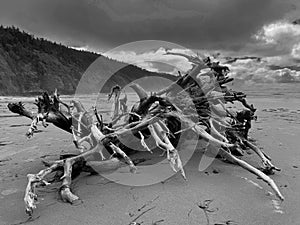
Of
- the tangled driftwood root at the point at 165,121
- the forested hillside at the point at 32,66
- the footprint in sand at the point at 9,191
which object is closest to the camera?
the footprint in sand at the point at 9,191

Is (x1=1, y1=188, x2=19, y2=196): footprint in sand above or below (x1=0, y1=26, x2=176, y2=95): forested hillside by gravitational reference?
below

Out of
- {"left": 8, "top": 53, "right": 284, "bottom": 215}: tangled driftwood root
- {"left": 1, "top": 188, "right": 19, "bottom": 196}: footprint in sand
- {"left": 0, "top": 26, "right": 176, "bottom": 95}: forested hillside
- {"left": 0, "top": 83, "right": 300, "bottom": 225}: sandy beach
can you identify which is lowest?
{"left": 1, "top": 188, "right": 19, "bottom": 196}: footprint in sand

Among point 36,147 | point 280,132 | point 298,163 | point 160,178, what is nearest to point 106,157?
point 160,178

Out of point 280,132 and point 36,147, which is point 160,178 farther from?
point 280,132

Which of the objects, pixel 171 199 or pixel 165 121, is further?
pixel 165 121

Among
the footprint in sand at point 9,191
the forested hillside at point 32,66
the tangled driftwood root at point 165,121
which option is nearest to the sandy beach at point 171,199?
the footprint in sand at point 9,191

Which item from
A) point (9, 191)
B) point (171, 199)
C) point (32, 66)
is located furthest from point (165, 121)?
point (32, 66)

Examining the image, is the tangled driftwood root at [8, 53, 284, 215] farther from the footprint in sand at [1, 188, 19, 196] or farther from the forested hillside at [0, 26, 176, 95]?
the forested hillside at [0, 26, 176, 95]

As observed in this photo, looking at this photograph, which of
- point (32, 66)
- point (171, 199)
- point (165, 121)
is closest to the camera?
point (171, 199)

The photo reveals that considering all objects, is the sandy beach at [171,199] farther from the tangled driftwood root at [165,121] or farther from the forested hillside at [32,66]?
the forested hillside at [32,66]

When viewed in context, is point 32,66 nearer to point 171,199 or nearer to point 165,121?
point 165,121

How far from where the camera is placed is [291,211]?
2.39 m

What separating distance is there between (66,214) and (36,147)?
120 inches

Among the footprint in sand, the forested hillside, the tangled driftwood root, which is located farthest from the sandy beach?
the forested hillside
